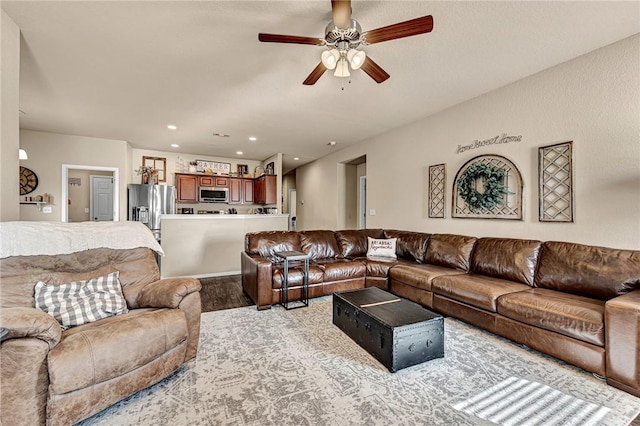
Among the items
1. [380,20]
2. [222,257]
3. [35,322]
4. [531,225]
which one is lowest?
[222,257]

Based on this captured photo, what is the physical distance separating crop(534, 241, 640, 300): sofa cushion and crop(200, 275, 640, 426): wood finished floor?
331cm

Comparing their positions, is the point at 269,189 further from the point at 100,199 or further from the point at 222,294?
the point at 100,199

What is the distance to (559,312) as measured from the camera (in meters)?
2.06

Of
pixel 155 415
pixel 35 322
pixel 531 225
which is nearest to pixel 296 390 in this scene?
pixel 155 415

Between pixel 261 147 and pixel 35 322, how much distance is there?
564cm

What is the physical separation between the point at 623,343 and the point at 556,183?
1747mm

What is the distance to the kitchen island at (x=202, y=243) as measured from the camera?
189 inches

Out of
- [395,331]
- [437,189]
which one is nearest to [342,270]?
[395,331]

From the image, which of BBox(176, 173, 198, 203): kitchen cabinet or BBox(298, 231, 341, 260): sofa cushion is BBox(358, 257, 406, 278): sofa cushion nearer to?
BBox(298, 231, 341, 260): sofa cushion

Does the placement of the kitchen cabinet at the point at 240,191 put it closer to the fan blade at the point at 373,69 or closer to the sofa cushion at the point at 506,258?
the fan blade at the point at 373,69

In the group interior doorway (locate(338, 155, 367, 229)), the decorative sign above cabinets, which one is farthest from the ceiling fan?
the decorative sign above cabinets

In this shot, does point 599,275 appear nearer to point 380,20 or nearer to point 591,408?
point 591,408

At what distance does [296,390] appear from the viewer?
1.79 metres

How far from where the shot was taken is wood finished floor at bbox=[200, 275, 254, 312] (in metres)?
3.47
